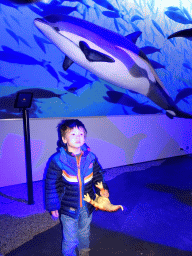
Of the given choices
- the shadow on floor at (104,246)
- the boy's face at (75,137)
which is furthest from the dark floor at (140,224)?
the boy's face at (75,137)

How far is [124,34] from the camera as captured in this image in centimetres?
384

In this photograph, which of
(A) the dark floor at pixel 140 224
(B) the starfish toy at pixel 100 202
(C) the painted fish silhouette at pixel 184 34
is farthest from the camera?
(C) the painted fish silhouette at pixel 184 34

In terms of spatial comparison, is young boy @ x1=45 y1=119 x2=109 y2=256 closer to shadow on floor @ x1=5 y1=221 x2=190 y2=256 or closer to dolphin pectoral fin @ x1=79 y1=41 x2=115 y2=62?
shadow on floor @ x1=5 y1=221 x2=190 y2=256

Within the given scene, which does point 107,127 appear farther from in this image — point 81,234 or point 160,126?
point 81,234

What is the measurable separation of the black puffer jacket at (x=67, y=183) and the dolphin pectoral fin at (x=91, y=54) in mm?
2552

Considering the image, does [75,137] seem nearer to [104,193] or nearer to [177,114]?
[104,193]

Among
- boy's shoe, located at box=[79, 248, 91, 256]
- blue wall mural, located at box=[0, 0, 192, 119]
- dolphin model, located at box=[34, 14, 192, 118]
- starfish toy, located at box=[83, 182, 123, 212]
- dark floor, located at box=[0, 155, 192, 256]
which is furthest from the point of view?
dolphin model, located at box=[34, 14, 192, 118]

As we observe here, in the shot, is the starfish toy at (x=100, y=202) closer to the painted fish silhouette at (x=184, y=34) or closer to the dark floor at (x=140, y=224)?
the dark floor at (x=140, y=224)

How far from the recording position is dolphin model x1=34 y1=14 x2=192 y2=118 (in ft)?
11.0

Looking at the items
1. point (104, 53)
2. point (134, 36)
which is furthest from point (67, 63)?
point (134, 36)

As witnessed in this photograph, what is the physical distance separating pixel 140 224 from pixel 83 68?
8.53ft

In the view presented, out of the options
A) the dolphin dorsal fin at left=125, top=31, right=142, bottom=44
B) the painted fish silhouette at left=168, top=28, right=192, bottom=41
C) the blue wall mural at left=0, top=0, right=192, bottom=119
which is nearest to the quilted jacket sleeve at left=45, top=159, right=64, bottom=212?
the blue wall mural at left=0, top=0, right=192, bottom=119

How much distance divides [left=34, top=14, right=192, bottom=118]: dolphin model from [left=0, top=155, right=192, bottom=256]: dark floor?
6.09 feet

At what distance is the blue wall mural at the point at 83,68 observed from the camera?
3.04 m
